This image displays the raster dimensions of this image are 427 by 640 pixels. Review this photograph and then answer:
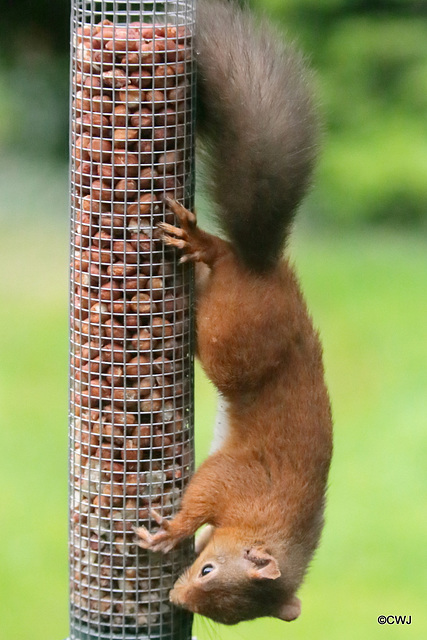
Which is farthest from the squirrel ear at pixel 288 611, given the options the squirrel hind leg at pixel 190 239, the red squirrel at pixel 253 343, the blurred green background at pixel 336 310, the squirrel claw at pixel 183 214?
the blurred green background at pixel 336 310

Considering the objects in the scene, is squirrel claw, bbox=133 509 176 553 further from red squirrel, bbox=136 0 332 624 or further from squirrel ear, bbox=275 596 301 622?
squirrel ear, bbox=275 596 301 622

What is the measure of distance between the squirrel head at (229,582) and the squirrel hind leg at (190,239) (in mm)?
753

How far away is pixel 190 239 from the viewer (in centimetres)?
330

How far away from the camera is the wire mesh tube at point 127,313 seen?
3.15m

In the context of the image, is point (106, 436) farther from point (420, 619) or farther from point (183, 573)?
point (420, 619)

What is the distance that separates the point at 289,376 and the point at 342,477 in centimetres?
350

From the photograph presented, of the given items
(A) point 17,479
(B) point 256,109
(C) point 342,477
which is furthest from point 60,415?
(B) point 256,109

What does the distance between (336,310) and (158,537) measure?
528 cm

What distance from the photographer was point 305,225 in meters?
9.48

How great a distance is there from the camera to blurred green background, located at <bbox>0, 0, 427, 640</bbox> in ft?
19.6

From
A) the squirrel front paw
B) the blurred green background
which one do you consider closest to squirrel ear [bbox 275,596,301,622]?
the squirrel front paw

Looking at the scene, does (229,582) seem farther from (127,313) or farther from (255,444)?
(127,313)

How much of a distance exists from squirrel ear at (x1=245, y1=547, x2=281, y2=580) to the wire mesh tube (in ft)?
0.72

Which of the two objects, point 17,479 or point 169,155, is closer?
point 169,155
